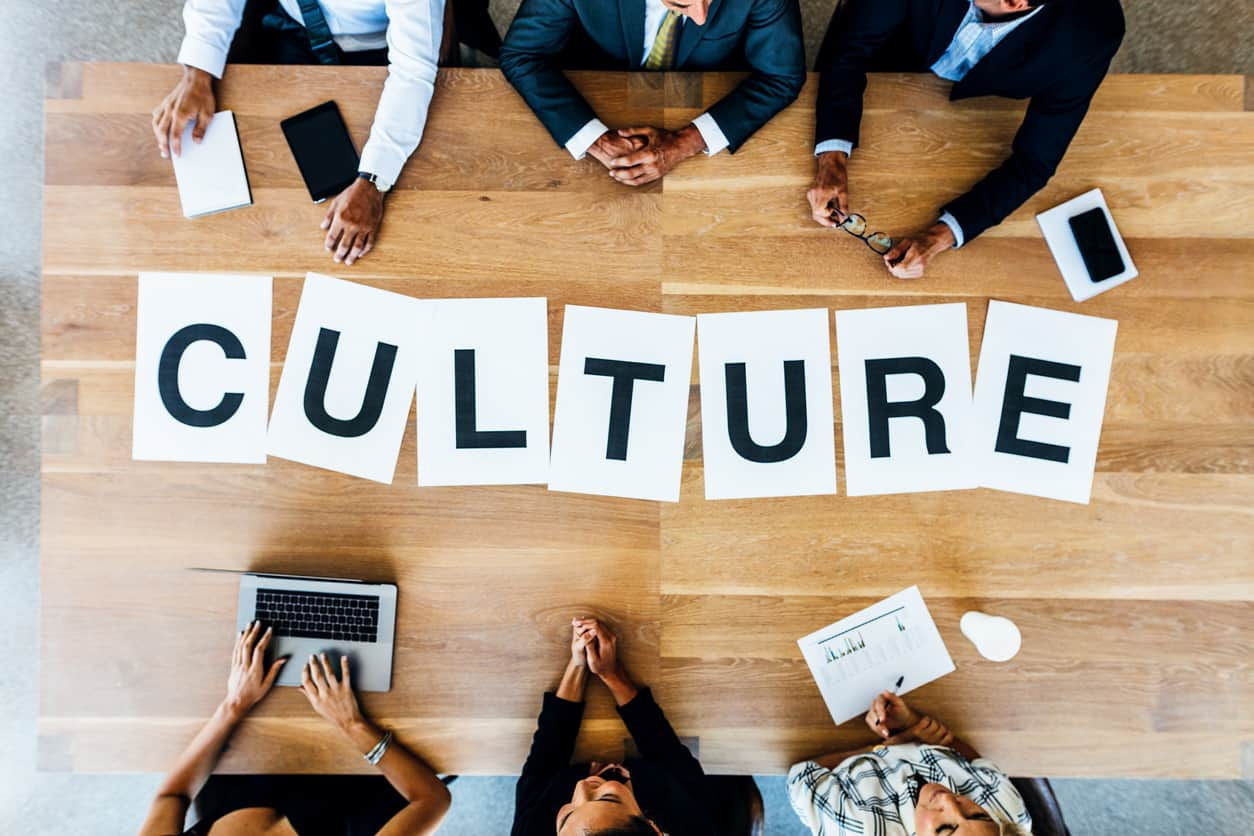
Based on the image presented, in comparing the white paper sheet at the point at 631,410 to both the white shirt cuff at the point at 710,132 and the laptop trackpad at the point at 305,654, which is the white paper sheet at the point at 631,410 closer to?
the white shirt cuff at the point at 710,132

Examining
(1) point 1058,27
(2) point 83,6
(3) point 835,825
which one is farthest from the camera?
(2) point 83,6

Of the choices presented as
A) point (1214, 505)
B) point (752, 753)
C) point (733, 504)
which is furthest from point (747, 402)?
point (1214, 505)

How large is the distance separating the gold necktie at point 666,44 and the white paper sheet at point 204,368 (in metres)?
0.86

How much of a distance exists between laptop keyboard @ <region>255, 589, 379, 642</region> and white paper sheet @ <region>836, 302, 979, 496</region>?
3.03 ft

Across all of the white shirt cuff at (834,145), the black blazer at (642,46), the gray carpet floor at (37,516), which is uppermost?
the black blazer at (642,46)

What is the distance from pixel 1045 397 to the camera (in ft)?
4.38

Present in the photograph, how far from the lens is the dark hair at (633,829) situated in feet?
4.01

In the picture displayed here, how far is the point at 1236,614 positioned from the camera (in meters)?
1.33

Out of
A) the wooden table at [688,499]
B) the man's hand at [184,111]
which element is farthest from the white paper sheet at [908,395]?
the man's hand at [184,111]

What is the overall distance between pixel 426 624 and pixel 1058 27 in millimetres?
1488

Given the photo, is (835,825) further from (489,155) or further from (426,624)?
(489,155)

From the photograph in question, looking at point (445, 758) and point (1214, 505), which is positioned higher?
point (1214, 505)

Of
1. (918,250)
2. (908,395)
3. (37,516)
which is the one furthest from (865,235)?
(37,516)

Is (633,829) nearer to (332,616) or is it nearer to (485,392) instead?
(332,616)
